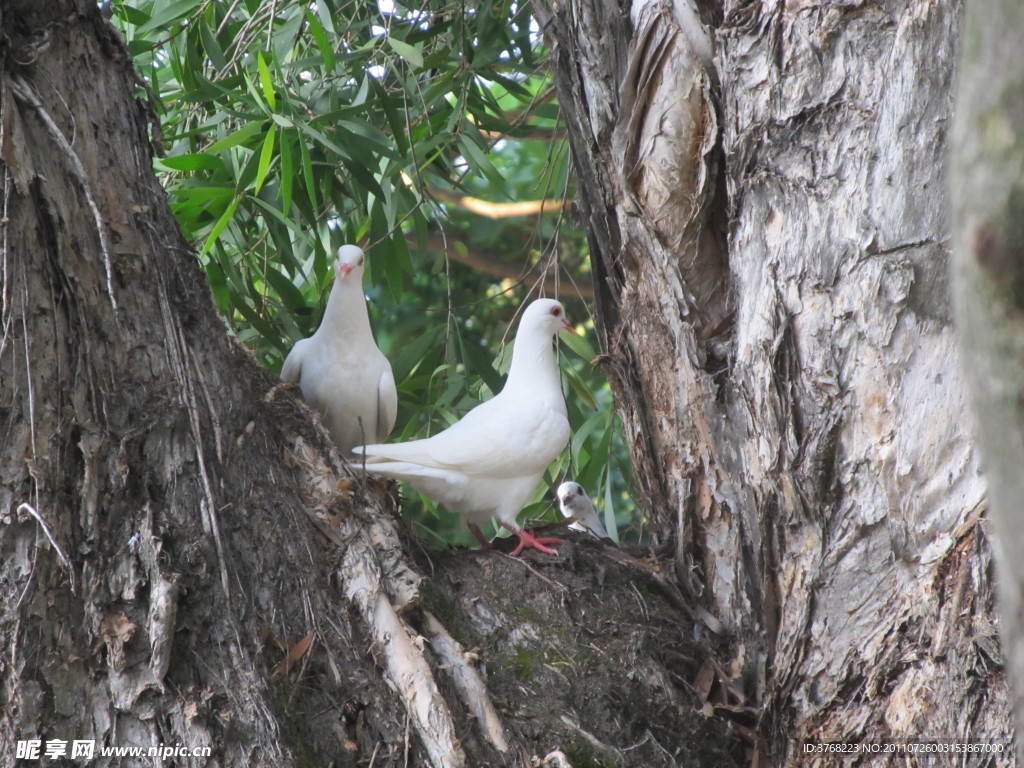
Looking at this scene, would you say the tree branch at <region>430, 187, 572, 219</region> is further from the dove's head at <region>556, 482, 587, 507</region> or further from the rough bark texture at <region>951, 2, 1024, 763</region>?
the rough bark texture at <region>951, 2, 1024, 763</region>

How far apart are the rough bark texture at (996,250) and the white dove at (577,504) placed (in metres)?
3.44

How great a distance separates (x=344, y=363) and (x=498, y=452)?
66cm

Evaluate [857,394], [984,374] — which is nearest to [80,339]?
[857,394]

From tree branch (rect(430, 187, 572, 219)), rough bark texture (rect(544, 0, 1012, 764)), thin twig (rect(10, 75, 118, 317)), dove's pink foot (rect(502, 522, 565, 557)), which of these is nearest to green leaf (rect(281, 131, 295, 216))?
thin twig (rect(10, 75, 118, 317))

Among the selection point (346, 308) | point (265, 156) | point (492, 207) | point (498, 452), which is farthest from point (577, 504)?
point (492, 207)

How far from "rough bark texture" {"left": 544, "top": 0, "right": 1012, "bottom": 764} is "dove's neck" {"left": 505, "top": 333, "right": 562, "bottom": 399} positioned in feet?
2.86

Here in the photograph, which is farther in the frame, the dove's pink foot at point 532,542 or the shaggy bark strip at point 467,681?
the dove's pink foot at point 532,542

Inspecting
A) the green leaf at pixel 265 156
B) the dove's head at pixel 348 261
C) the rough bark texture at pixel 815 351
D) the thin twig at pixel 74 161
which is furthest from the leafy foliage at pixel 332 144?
the rough bark texture at pixel 815 351

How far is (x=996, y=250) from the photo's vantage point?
81 cm

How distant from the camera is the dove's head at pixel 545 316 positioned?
377cm

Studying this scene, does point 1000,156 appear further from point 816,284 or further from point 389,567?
point 389,567

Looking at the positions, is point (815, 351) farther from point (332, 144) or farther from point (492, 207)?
point (492, 207)

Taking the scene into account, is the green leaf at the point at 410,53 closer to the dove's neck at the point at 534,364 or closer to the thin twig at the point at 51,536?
the dove's neck at the point at 534,364

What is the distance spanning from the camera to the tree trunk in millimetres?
2055
